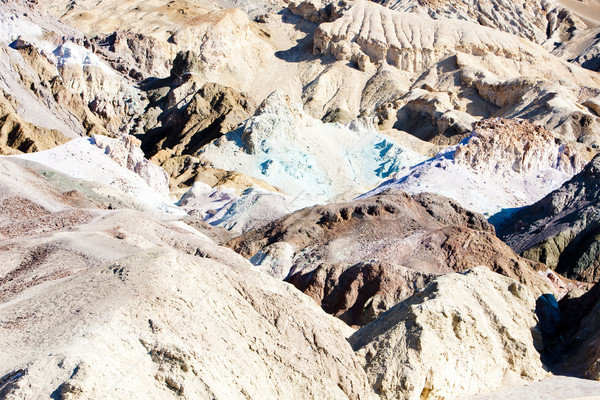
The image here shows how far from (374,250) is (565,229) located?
11.7 metres

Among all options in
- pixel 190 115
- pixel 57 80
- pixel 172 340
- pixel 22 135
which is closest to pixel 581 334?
pixel 172 340

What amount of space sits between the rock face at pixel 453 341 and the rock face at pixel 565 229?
53.8ft

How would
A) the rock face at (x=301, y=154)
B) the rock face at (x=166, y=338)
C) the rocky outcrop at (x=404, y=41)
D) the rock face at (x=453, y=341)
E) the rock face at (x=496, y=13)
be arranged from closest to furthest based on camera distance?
the rock face at (x=166, y=338) → the rock face at (x=453, y=341) → the rock face at (x=301, y=154) → the rocky outcrop at (x=404, y=41) → the rock face at (x=496, y=13)

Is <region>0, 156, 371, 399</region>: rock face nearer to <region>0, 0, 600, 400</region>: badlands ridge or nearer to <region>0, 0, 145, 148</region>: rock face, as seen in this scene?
<region>0, 0, 600, 400</region>: badlands ridge

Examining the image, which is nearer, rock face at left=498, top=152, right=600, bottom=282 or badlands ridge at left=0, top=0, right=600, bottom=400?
badlands ridge at left=0, top=0, right=600, bottom=400

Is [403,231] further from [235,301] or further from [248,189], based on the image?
[235,301]

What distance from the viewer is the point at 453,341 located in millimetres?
15109

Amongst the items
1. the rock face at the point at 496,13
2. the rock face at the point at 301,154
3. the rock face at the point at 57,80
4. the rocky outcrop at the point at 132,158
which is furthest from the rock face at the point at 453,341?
the rock face at the point at 496,13

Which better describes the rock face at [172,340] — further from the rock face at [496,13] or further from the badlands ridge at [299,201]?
the rock face at [496,13]

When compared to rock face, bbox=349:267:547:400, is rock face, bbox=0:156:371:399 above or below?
above

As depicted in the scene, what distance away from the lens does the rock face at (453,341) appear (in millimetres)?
13859

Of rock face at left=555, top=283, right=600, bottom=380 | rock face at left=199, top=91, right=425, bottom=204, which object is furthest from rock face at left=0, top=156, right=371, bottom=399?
rock face at left=199, top=91, right=425, bottom=204

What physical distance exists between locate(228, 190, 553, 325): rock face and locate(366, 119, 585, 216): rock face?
17.8 feet

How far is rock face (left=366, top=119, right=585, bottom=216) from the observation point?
43.1 meters
